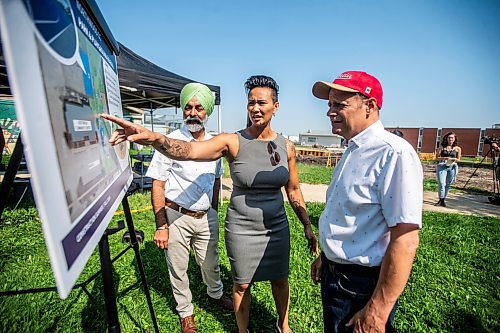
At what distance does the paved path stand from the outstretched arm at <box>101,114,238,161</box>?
5848 millimetres

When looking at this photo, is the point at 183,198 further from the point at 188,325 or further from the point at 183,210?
the point at 188,325

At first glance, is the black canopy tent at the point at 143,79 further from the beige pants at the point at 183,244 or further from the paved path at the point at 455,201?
the beige pants at the point at 183,244

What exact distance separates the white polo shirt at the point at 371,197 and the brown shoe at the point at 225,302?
68.3 inches

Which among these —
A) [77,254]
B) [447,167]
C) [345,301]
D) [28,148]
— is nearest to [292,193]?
[345,301]

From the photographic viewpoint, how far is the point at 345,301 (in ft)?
4.73

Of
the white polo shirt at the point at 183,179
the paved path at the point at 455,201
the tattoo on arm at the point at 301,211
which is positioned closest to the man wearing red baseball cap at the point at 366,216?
the tattoo on arm at the point at 301,211

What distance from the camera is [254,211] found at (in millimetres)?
2072

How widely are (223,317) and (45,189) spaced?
2514mm

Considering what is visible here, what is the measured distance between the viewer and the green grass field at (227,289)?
2.54 m

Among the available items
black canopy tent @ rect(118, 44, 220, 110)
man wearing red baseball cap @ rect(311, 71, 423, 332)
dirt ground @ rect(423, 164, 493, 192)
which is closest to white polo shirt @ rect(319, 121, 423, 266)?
man wearing red baseball cap @ rect(311, 71, 423, 332)

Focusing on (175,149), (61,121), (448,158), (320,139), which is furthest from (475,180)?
(320,139)

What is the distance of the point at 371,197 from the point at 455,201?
9229 millimetres

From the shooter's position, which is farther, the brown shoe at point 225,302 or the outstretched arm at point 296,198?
the brown shoe at point 225,302

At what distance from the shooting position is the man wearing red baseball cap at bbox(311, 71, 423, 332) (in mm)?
1197
